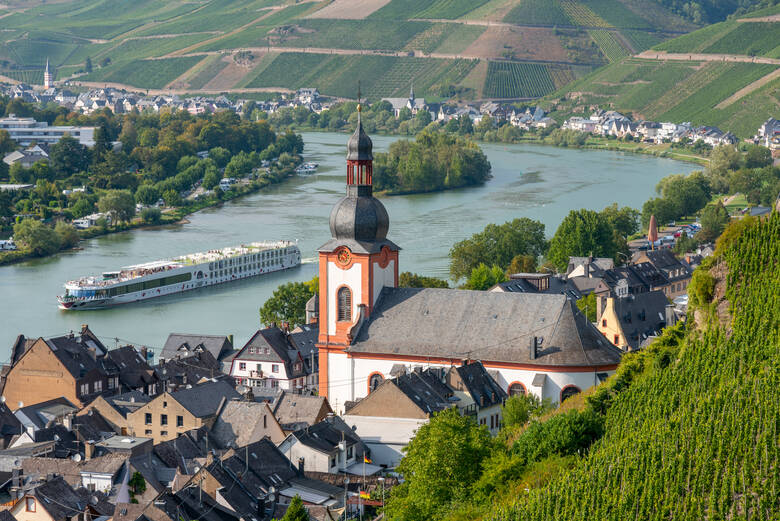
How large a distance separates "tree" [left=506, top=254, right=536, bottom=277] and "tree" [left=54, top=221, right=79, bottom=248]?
1010 inches

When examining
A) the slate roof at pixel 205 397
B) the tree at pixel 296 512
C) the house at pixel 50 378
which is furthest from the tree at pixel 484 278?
the tree at pixel 296 512

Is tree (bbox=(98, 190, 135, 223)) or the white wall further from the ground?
the white wall

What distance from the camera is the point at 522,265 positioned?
2181 inches

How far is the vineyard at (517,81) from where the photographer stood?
16100cm

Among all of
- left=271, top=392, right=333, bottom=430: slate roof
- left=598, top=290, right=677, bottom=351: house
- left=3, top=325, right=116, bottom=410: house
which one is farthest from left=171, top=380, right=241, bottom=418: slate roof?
left=598, top=290, right=677, bottom=351: house

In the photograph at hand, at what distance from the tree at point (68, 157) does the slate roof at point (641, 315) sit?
5925 centimetres

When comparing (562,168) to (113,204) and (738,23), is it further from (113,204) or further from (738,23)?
(738,23)

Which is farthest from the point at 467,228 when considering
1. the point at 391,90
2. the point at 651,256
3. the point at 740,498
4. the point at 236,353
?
the point at 391,90

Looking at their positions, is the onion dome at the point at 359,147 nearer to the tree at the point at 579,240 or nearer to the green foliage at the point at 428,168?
the tree at the point at 579,240

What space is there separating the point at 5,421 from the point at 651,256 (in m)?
30.2

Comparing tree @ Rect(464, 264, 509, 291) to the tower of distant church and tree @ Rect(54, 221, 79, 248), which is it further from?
the tower of distant church

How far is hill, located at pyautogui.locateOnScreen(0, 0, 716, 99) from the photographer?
167 meters

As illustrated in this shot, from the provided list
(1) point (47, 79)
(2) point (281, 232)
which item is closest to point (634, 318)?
(2) point (281, 232)

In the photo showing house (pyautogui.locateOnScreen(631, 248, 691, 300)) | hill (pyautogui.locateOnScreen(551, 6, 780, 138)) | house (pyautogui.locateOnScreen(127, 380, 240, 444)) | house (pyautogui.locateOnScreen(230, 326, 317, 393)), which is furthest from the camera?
hill (pyautogui.locateOnScreen(551, 6, 780, 138))
